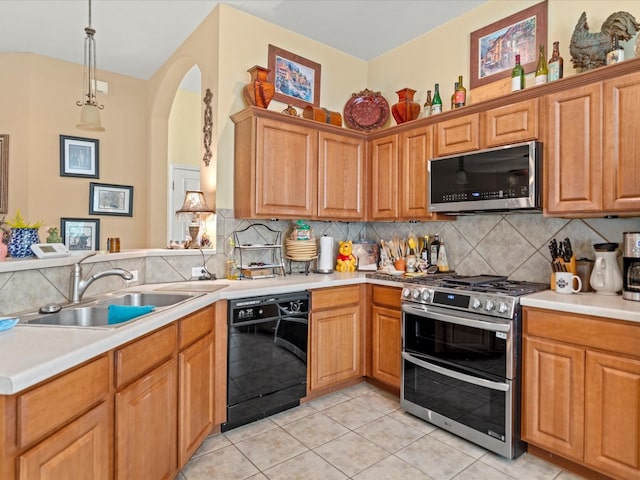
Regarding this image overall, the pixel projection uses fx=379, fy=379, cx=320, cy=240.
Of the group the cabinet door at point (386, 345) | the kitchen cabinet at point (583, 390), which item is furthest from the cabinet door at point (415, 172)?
A: the kitchen cabinet at point (583, 390)

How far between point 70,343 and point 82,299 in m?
0.92

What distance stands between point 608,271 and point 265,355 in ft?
7.03

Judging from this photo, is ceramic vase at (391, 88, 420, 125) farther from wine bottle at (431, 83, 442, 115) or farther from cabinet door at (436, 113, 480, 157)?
cabinet door at (436, 113, 480, 157)

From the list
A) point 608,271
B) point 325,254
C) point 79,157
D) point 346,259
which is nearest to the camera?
point 608,271

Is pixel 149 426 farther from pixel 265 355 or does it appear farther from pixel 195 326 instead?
pixel 265 355

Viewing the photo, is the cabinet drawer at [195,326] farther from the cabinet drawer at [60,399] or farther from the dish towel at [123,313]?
the cabinet drawer at [60,399]

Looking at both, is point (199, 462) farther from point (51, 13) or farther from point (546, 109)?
point (51, 13)

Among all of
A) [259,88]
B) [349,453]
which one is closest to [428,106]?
[259,88]

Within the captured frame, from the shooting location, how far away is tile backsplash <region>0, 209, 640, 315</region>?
73.7 inches

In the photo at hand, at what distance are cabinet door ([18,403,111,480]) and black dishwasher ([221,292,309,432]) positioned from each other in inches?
41.2

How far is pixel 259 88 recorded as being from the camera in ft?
9.64

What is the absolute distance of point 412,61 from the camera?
140 inches

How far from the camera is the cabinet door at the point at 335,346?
9.29 feet

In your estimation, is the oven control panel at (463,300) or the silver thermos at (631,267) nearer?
the silver thermos at (631,267)
